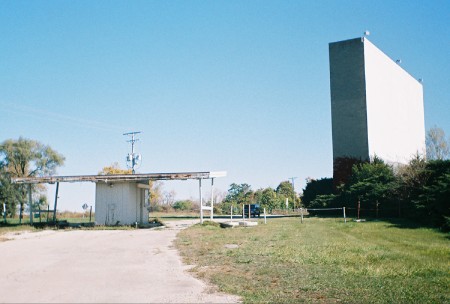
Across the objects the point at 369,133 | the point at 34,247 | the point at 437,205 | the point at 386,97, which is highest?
the point at 386,97

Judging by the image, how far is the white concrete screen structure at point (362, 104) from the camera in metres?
38.0

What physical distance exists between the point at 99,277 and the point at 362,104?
1333 inches

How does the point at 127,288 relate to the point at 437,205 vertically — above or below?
below

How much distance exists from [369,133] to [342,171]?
4.07 meters

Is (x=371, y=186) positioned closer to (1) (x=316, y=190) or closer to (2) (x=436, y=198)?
(1) (x=316, y=190)

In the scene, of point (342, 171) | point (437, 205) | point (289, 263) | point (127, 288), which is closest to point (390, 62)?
point (342, 171)

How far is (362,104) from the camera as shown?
3812 cm

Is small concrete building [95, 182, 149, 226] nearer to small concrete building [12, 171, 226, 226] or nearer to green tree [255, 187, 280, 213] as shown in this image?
small concrete building [12, 171, 226, 226]

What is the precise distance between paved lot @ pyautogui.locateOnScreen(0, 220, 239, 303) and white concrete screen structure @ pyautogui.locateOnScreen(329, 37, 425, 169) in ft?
93.2

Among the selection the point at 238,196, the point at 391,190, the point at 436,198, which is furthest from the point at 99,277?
the point at 238,196

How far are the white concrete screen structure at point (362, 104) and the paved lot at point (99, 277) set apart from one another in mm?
28417

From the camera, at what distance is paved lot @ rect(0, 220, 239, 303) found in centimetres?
661

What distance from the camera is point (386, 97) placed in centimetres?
4281

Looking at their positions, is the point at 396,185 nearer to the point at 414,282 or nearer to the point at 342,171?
the point at 342,171
